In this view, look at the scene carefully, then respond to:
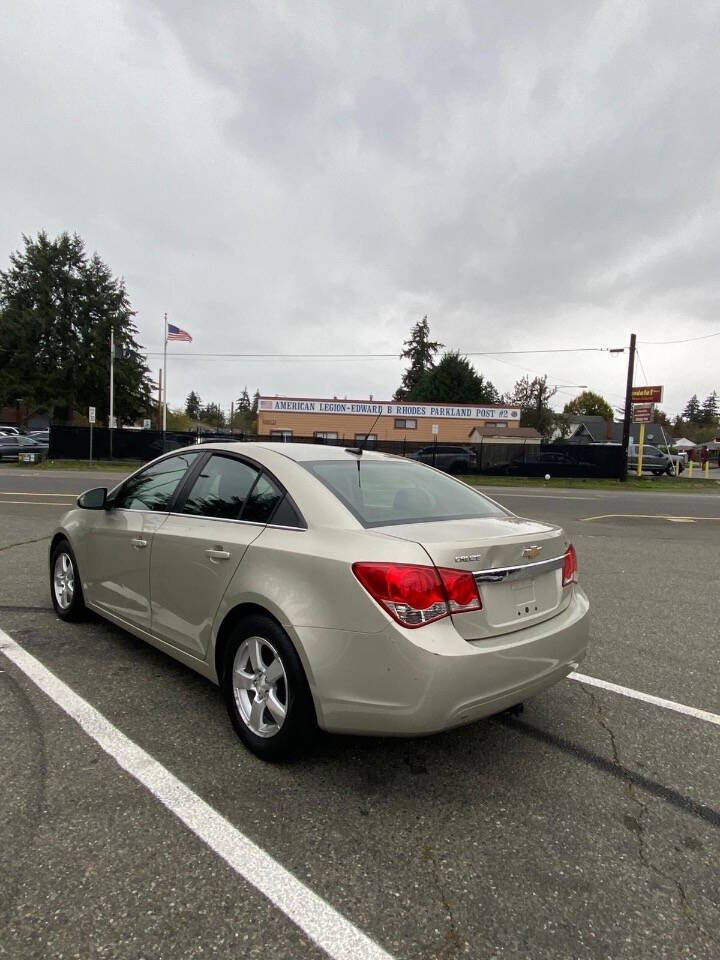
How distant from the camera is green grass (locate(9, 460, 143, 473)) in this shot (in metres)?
25.9

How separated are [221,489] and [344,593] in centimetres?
124

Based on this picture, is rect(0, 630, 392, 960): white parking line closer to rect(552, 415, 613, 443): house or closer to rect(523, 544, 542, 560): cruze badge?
rect(523, 544, 542, 560): cruze badge

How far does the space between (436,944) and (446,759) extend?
1.07 metres

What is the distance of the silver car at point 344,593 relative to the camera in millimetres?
2352

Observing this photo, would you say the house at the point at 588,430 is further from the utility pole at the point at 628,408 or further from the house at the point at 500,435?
the utility pole at the point at 628,408

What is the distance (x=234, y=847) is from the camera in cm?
214

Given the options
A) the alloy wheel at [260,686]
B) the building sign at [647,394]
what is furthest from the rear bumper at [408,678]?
the building sign at [647,394]

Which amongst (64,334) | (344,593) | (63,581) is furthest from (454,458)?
(64,334)

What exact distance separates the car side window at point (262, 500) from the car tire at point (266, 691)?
53cm

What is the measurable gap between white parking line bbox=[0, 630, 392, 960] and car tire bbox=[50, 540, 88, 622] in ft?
4.14

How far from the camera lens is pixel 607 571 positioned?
7164 mm

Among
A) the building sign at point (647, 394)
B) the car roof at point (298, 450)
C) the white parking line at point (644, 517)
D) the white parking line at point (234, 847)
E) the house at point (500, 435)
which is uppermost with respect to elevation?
the building sign at point (647, 394)

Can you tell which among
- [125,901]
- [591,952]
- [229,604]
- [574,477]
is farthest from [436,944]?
[574,477]

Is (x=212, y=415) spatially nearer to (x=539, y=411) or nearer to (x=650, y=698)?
(x=539, y=411)
